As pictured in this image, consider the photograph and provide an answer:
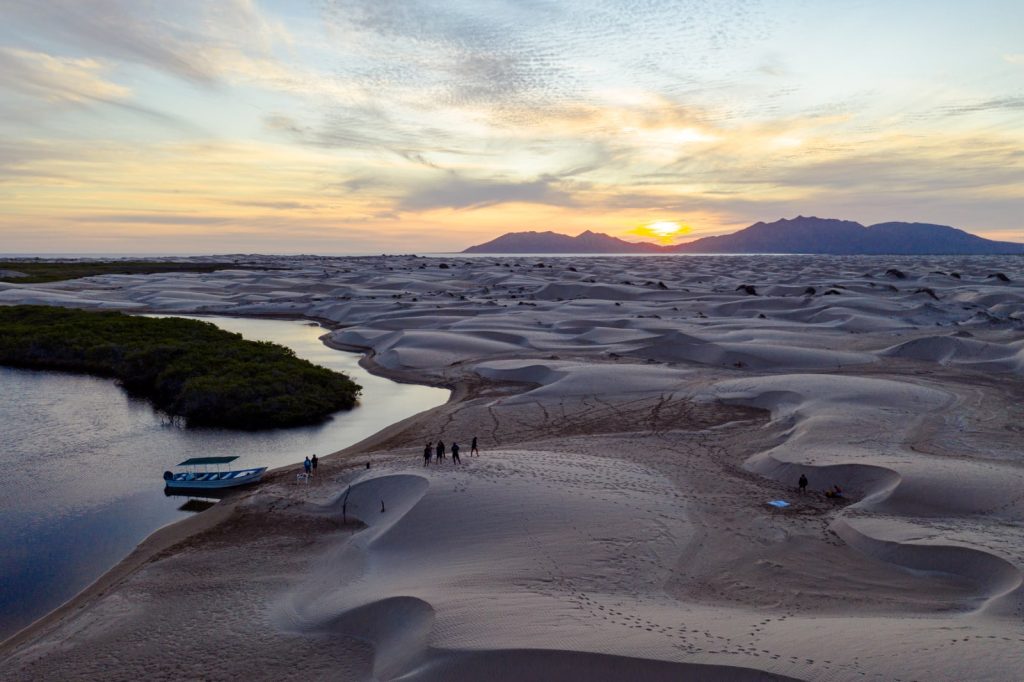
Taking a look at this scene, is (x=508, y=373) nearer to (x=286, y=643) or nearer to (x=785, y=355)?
(x=785, y=355)

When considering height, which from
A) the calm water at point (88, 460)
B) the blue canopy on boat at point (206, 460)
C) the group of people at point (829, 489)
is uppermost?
the group of people at point (829, 489)

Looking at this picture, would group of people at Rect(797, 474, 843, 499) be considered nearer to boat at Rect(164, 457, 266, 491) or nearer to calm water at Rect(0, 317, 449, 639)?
calm water at Rect(0, 317, 449, 639)

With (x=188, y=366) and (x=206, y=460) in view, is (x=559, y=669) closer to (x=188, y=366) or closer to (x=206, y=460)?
(x=206, y=460)

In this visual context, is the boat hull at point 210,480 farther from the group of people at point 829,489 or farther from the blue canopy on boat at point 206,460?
the group of people at point 829,489

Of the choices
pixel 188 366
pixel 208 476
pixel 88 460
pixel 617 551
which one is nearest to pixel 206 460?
pixel 208 476

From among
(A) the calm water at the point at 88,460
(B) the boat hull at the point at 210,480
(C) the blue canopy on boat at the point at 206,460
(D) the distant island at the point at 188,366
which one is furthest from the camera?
(D) the distant island at the point at 188,366

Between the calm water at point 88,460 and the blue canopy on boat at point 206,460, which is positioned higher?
the blue canopy on boat at point 206,460

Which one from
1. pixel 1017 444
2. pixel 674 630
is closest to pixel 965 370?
pixel 1017 444

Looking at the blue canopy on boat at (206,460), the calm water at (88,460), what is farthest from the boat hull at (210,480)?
the calm water at (88,460)
